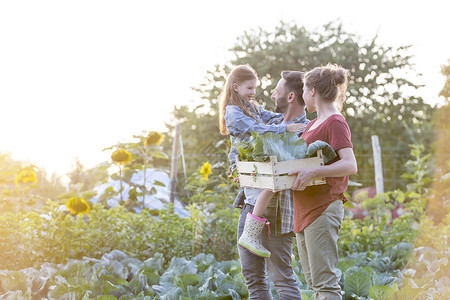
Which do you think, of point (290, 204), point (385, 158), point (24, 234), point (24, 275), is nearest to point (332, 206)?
point (290, 204)

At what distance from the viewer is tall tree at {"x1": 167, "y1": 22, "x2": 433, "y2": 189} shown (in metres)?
11.4

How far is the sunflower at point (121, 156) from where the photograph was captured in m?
4.62

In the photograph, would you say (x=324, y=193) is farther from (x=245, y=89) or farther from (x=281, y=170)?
(x=245, y=89)

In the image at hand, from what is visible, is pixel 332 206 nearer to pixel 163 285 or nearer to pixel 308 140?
pixel 308 140

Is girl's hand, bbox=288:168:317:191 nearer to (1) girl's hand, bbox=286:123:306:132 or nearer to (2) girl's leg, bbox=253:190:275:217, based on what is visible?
(2) girl's leg, bbox=253:190:275:217

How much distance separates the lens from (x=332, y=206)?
5.81ft

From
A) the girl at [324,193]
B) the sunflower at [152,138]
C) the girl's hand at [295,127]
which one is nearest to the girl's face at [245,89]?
the girl's hand at [295,127]

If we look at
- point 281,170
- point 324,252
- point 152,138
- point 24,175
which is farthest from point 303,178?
point 24,175

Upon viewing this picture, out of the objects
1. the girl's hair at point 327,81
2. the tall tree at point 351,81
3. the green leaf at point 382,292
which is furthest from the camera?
the tall tree at point 351,81

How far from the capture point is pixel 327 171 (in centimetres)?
170

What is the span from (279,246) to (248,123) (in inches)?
22.8

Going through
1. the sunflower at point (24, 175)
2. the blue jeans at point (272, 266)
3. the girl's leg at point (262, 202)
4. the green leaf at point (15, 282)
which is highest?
the sunflower at point (24, 175)

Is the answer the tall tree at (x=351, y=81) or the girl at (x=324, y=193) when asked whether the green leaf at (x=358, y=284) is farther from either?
the tall tree at (x=351, y=81)

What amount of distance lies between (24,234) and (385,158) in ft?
27.9
